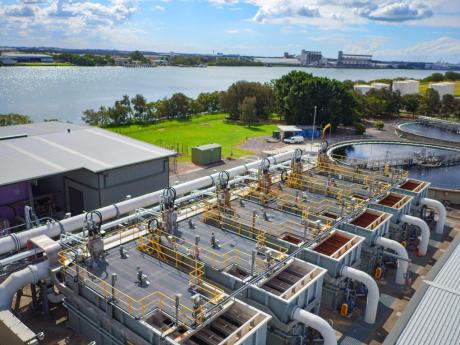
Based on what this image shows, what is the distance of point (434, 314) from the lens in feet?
54.6

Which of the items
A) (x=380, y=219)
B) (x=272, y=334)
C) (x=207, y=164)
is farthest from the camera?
(x=207, y=164)

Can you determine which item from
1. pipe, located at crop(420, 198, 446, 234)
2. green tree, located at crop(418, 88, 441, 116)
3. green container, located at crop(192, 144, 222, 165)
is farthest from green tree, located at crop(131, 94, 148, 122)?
green tree, located at crop(418, 88, 441, 116)

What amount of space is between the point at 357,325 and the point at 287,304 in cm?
591

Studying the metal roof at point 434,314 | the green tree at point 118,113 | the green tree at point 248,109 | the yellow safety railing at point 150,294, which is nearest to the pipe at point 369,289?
the metal roof at point 434,314

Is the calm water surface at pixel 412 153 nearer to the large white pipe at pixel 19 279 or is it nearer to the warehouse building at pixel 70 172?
the warehouse building at pixel 70 172

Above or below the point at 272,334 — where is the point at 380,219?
above

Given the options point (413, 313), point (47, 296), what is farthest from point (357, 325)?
point (47, 296)

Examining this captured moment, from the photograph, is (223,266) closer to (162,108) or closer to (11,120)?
(11,120)

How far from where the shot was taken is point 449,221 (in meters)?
32.8

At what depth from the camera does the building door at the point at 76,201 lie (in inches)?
1158

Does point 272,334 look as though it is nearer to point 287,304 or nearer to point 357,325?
point 287,304

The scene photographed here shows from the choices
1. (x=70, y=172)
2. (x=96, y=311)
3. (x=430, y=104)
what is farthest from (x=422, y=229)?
(x=430, y=104)

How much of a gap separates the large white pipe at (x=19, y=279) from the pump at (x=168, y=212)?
632 centimetres

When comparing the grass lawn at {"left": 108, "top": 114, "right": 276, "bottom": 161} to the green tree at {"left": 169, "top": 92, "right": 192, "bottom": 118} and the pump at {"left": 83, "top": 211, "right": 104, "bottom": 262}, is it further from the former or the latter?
the pump at {"left": 83, "top": 211, "right": 104, "bottom": 262}
